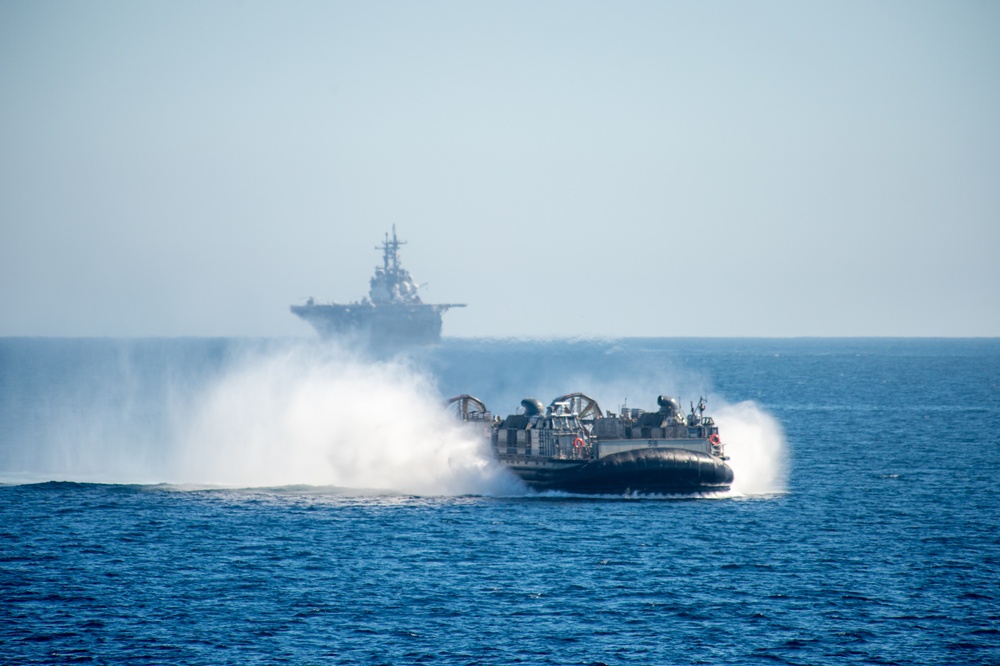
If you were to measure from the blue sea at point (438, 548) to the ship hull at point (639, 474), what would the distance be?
77cm

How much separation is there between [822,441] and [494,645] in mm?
60301

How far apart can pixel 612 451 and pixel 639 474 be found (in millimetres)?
2121

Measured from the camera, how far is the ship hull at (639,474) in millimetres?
55812

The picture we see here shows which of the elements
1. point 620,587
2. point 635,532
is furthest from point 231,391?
point 620,587

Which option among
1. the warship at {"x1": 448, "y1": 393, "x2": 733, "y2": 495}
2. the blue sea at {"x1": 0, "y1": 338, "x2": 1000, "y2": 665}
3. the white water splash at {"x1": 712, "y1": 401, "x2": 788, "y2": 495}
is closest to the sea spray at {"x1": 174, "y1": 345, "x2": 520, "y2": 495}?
the blue sea at {"x1": 0, "y1": 338, "x2": 1000, "y2": 665}

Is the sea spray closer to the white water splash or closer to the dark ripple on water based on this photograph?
the dark ripple on water

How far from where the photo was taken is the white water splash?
61688 mm

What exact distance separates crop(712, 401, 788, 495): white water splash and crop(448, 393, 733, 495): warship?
3.55m

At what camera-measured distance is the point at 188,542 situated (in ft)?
154

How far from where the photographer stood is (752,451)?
6369 cm

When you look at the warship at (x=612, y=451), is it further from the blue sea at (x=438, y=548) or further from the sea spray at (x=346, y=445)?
the sea spray at (x=346, y=445)

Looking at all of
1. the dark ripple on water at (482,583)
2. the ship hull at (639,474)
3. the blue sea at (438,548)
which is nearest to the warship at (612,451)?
the ship hull at (639,474)

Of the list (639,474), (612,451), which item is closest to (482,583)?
(639,474)

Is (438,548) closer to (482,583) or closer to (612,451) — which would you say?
(482,583)
